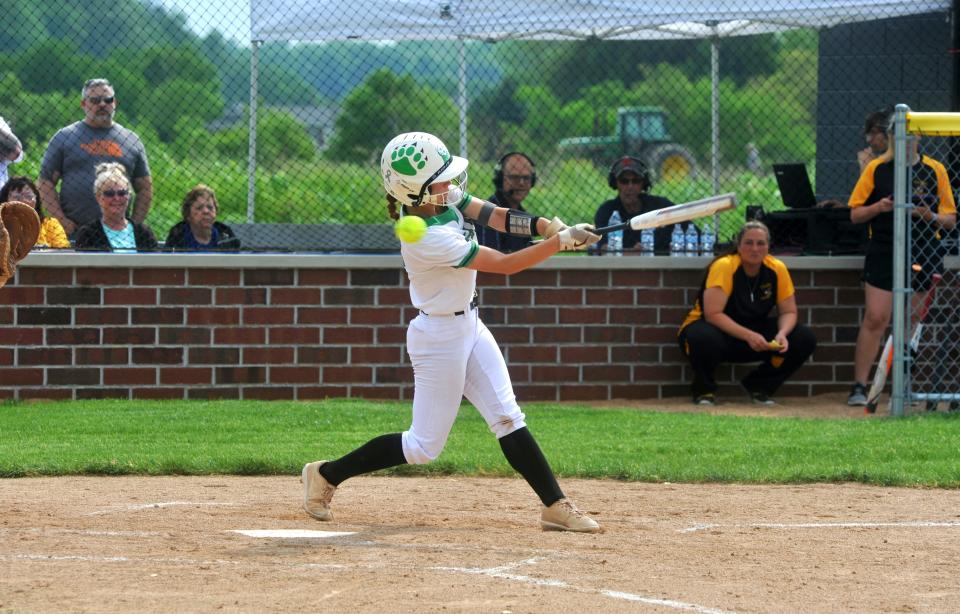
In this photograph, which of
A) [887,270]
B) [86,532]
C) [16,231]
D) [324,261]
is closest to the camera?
[86,532]

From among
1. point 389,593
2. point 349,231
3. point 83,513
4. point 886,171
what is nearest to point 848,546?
point 389,593

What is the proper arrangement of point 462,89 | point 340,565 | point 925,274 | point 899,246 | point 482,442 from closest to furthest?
point 340,565 → point 482,442 → point 899,246 → point 925,274 → point 462,89

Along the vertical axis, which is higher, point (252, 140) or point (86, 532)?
point (252, 140)

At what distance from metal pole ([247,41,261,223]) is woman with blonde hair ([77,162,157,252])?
5.28 feet

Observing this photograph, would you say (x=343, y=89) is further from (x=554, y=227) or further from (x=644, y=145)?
(x=554, y=227)

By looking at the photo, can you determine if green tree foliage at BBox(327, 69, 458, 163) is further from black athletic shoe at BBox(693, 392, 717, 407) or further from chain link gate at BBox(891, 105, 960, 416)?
chain link gate at BBox(891, 105, 960, 416)

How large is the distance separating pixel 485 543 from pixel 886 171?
5741 mm

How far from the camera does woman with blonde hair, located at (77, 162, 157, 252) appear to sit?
1055 centimetres

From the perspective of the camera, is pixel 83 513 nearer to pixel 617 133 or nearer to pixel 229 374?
pixel 229 374

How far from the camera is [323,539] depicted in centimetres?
601

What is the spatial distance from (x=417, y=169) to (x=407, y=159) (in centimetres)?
6

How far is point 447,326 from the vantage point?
614 cm

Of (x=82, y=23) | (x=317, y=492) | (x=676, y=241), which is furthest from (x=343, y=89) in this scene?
(x=317, y=492)

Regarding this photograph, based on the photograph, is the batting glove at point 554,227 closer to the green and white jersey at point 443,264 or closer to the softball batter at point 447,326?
the softball batter at point 447,326
